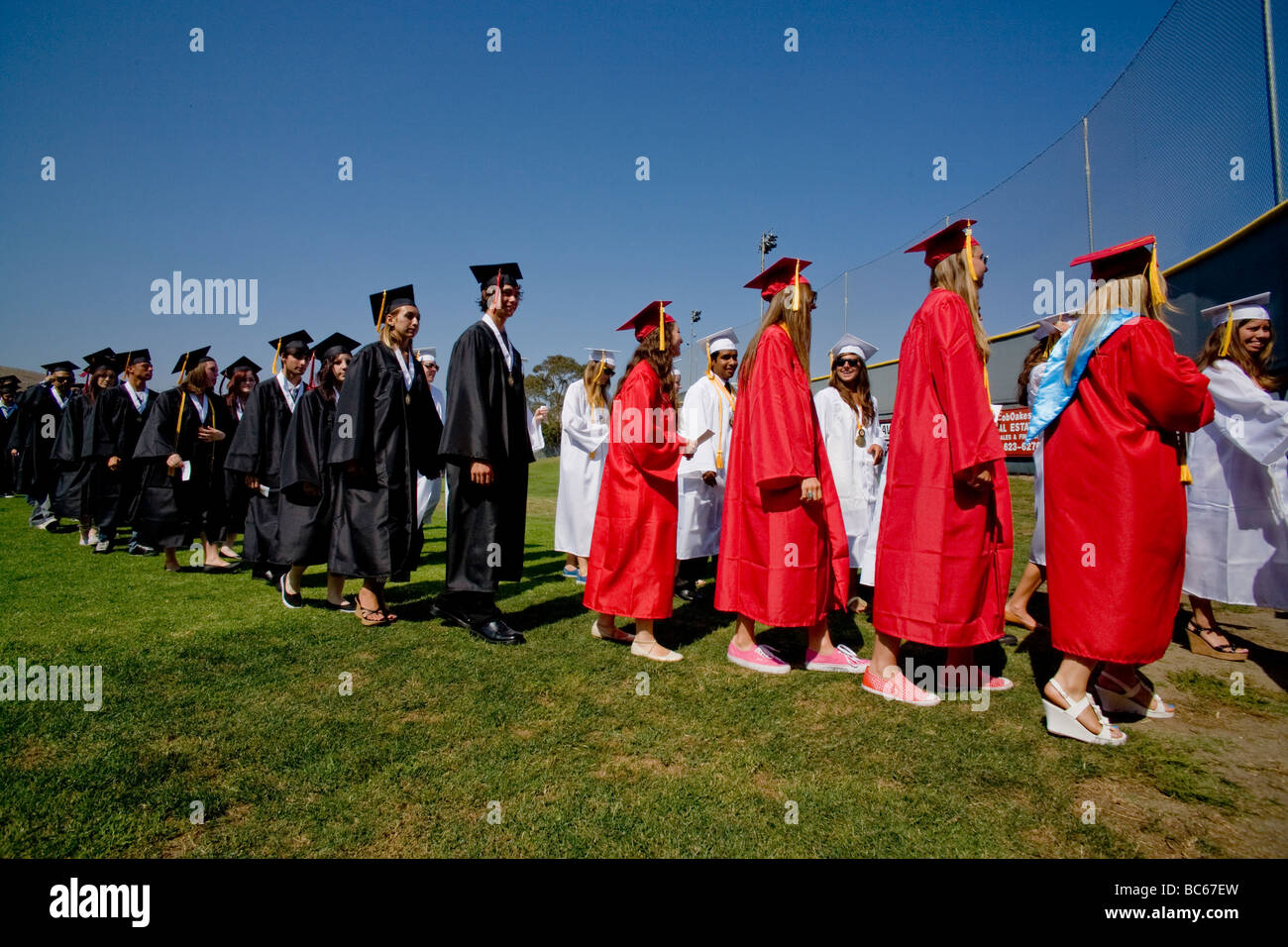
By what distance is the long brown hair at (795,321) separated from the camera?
12.7 feet

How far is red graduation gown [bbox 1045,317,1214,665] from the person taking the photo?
2828 mm

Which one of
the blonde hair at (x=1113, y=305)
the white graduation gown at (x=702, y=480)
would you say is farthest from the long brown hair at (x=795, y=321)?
the white graduation gown at (x=702, y=480)

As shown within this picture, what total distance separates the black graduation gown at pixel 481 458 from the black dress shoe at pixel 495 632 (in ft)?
0.68

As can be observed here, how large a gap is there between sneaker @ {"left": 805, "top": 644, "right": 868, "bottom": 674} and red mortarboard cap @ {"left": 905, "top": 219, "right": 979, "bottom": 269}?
7.34 ft

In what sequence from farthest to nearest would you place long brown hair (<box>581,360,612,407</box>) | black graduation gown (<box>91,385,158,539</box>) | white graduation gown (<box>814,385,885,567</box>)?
1. black graduation gown (<box>91,385,158,539</box>)
2. long brown hair (<box>581,360,612,407</box>)
3. white graduation gown (<box>814,385,885,567</box>)

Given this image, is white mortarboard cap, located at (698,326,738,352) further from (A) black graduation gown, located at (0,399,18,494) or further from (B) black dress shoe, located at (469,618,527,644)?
(A) black graduation gown, located at (0,399,18,494)

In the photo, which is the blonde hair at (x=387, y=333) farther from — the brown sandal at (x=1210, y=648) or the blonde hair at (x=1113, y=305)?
the brown sandal at (x=1210, y=648)

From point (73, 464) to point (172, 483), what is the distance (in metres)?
4.16

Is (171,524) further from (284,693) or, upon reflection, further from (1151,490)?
(1151,490)

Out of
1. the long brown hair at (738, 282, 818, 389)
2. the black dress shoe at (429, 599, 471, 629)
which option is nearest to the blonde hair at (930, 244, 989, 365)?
the long brown hair at (738, 282, 818, 389)

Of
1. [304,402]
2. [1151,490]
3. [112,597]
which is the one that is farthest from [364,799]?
[112,597]

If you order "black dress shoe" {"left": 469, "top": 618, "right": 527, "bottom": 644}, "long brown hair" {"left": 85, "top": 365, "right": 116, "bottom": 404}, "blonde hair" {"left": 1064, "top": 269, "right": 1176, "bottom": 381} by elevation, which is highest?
"long brown hair" {"left": 85, "top": 365, "right": 116, "bottom": 404}

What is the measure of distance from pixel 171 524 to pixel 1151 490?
836 centimetres
